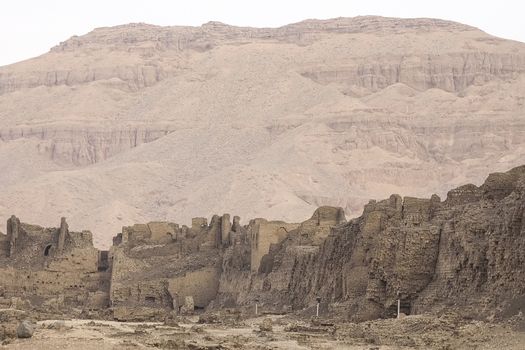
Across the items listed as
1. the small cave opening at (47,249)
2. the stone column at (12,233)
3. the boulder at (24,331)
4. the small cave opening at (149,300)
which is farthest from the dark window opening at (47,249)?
the boulder at (24,331)

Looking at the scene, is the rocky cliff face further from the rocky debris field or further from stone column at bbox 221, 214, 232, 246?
stone column at bbox 221, 214, 232, 246

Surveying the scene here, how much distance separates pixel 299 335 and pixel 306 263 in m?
14.5

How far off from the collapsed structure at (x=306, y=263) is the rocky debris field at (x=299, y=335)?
1.09 meters

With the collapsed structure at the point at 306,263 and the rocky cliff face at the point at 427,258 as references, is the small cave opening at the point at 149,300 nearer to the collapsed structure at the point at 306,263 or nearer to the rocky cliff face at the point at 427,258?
the collapsed structure at the point at 306,263

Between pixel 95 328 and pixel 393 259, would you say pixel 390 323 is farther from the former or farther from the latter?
pixel 95 328

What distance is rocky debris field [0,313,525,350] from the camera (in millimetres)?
43256

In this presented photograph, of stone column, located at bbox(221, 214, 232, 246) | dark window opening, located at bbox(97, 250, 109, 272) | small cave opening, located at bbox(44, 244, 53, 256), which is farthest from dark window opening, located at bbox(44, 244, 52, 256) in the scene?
stone column, located at bbox(221, 214, 232, 246)

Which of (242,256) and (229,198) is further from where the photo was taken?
(229,198)

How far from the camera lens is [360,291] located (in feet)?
179

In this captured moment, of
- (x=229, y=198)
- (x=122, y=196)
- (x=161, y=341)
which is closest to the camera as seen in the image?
(x=161, y=341)

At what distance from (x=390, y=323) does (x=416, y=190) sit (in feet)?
474

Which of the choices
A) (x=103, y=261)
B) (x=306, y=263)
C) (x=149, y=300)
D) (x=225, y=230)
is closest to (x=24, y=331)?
(x=306, y=263)

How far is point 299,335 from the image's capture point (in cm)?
4828

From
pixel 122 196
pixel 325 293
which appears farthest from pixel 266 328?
pixel 122 196
